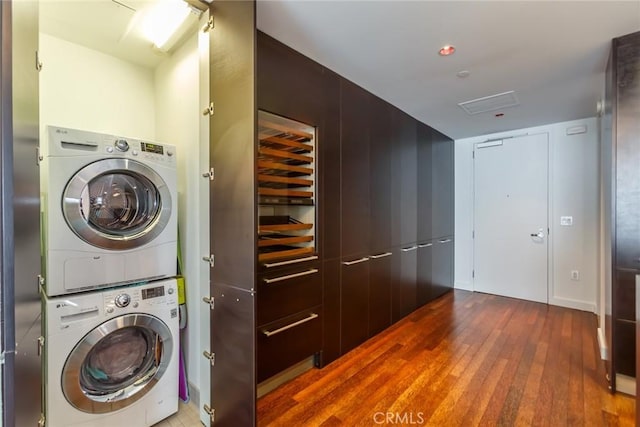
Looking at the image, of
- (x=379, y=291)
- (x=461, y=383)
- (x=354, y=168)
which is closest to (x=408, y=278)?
(x=379, y=291)

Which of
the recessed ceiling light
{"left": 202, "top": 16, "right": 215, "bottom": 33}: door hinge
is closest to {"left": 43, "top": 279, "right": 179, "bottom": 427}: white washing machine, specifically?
{"left": 202, "top": 16, "right": 215, "bottom": 33}: door hinge

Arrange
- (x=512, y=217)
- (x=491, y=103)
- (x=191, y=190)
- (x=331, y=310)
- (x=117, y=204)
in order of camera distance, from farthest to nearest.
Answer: (x=512, y=217) < (x=491, y=103) < (x=331, y=310) < (x=191, y=190) < (x=117, y=204)

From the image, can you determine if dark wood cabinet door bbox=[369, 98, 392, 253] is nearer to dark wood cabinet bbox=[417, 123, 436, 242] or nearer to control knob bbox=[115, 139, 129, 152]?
dark wood cabinet bbox=[417, 123, 436, 242]

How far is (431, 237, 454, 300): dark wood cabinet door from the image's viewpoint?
3996 mm

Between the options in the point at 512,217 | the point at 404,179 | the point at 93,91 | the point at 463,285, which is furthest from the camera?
the point at 463,285

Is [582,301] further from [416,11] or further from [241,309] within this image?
[241,309]

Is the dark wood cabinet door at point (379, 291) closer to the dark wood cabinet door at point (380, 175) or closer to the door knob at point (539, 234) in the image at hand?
the dark wood cabinet door at point (380, 175)

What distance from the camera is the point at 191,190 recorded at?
1.94 meters

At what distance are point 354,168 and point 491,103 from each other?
5.79 feet

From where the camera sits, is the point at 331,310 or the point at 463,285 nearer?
the point at 331,310

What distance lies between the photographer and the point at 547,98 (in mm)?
2916

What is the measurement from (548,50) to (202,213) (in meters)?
2.65

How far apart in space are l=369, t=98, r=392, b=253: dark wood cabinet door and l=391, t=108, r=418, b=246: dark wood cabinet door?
116 millimetres

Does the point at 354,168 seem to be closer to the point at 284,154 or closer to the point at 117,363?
the point at 284,154
